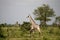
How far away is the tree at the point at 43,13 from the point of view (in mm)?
2952

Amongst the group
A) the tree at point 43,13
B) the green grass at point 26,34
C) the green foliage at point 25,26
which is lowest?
the green grass at point 26,34

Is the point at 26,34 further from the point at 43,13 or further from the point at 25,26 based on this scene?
the point at 43,13

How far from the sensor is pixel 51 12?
301 centimetres

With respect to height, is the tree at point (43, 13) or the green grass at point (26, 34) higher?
the tree at point (43, 13)

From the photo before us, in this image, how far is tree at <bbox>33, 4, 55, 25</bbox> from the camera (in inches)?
116

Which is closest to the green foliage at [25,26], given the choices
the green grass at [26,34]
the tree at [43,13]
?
the green grass at [26,34]

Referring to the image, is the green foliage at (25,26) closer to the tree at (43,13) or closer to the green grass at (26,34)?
the green grass at (26,34)

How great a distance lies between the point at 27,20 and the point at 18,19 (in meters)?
0.15

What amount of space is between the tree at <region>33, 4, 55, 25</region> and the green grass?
15cm

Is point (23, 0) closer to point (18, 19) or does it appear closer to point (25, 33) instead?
point (18, 19)

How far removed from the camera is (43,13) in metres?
3.05

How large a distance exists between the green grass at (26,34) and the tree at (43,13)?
0.15 m

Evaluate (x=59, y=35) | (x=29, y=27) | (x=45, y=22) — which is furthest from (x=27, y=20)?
(x=59, y=35)

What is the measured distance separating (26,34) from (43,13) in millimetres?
470
